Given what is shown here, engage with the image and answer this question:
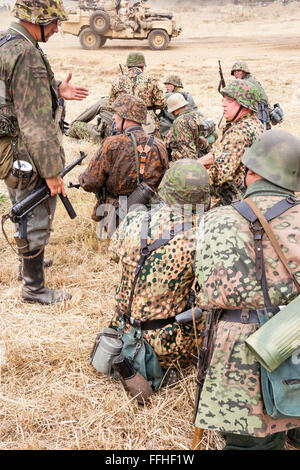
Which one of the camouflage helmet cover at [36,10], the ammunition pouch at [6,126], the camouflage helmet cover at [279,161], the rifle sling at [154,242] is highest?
the camouflage helmet cover at [36,10]

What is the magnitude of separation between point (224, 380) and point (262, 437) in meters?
0.34

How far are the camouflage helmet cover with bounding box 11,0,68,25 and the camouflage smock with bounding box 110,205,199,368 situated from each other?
1.51 metres

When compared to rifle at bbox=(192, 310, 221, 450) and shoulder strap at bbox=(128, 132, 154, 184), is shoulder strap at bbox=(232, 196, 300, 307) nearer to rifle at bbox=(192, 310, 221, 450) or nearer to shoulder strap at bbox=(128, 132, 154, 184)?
rifle at bbox=(192, 310, 221, 450)

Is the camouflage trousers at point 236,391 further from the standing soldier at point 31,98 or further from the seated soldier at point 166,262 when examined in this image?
the standing soldier at point 31,98

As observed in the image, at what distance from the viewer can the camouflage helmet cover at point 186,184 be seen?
262cm

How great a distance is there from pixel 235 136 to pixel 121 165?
1.04 meters

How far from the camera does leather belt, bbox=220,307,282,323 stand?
203 cm

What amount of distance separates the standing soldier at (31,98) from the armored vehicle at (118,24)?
17.4 meters

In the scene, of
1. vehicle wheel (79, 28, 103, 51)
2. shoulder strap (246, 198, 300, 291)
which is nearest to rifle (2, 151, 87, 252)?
shoulder strap (246, 198, 300, 291)

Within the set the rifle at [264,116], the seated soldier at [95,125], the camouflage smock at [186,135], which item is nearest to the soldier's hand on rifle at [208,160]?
the camouflage smock at [186,135]

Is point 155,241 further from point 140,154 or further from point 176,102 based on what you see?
point 176,102

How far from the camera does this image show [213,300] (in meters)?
2.11
